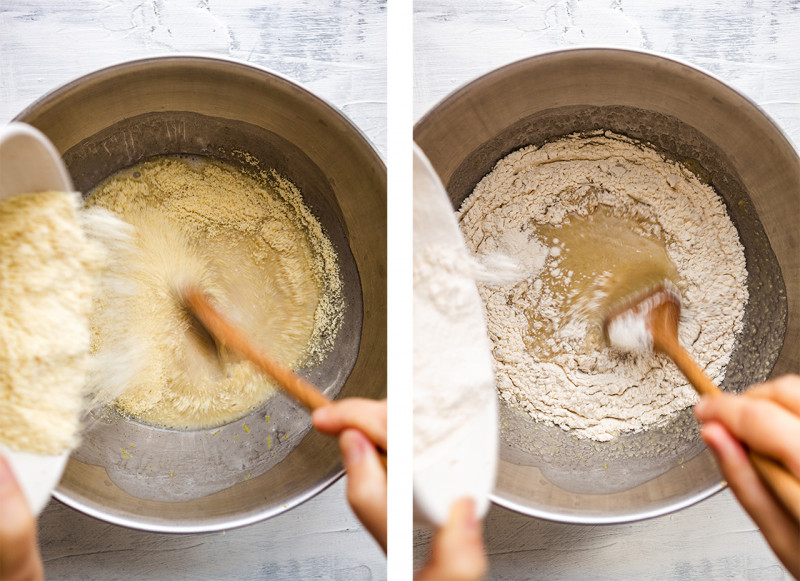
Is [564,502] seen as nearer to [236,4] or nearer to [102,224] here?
[102,224]

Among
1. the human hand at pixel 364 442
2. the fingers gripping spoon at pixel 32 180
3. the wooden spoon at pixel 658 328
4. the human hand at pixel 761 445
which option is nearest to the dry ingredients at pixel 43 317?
the fingers gripping spoon at pixel 32 180

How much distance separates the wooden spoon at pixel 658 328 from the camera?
71 cm

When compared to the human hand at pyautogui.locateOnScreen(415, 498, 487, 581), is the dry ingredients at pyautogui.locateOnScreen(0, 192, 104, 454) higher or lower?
higher

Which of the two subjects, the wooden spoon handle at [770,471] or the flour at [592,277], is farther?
the flour at [592,277]

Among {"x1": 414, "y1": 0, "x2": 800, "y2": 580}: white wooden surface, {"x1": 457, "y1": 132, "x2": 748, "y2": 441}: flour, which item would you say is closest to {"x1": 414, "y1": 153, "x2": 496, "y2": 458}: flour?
{"x1": 457, "y1": 132, "x2": 748, "y2": 441}: flour

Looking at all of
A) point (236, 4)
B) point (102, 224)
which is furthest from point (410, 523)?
point (236, 4)

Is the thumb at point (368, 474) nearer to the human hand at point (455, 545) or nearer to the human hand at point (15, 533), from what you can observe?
the human hand at point (455, 545)

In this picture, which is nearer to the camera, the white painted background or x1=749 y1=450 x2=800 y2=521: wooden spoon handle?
x1=749 y1=450 x2=800 y2=521: wooden spoon handle

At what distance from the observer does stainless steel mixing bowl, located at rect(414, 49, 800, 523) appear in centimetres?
70

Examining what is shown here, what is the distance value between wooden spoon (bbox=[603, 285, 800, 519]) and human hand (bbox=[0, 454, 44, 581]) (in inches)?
30.2

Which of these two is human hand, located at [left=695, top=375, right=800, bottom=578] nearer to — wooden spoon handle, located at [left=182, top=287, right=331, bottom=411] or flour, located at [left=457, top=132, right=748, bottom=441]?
flour, located at [left=457, top=132, right=748, bottom=441]

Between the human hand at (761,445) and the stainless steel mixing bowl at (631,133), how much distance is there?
0.11ft

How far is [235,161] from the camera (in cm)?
78

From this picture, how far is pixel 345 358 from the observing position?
0.73m
